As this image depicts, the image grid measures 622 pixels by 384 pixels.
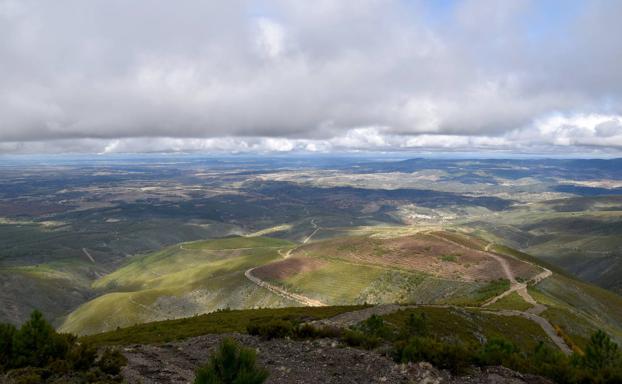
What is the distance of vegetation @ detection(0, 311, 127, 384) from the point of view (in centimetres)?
2175

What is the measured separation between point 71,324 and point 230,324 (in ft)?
413

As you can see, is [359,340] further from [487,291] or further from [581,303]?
[581,303]

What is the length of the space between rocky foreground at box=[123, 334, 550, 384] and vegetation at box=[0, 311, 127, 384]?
1.76m

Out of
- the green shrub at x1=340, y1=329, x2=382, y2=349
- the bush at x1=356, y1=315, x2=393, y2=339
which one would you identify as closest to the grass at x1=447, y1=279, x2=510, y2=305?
the bush at x1=356, y1=315, x2=393, y2=339

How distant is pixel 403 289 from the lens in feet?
370

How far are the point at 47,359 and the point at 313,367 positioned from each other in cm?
1603

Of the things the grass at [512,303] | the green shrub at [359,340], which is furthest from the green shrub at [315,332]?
the grass at [512,303]

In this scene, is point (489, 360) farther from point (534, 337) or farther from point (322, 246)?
point (322, 246)

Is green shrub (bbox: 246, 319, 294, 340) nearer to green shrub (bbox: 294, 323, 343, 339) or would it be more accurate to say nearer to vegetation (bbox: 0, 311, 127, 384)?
green shrub (bbox: 294, 323, 343, 339)

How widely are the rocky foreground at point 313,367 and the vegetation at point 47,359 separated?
176 centimetres

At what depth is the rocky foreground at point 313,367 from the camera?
80.1ft

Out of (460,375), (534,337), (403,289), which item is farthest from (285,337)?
(403,289)

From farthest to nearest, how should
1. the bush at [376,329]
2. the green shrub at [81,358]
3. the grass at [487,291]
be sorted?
the grass at [487,291] < the bush at [376,329] < the green shrub at [81,358]

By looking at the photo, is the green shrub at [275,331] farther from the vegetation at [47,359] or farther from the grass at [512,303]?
the grass at [512,303]
